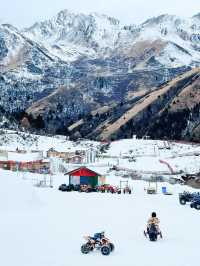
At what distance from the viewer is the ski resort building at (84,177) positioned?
226 ft

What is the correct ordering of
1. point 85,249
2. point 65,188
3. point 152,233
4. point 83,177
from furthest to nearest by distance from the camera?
point 83,177
point 65,188
point 152,233
point 85,249

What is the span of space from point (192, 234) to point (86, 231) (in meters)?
5.90

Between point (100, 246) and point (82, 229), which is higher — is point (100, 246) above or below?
below

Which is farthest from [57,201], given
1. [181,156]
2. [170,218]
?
[181,156]

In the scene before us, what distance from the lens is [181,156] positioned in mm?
119250

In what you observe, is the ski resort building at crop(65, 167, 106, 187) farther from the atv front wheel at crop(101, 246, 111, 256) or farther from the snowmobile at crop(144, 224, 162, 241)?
the atv front wheel at crop(101, 246, 111, 256)

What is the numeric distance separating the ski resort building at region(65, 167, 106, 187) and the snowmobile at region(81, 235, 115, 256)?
147ft

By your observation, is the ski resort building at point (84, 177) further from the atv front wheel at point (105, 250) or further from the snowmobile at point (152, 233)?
the atv front wheel at point (105, 250)

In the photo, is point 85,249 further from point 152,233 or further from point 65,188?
point 65,188

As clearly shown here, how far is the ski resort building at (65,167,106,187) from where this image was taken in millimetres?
69000

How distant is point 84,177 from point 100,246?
45.7m

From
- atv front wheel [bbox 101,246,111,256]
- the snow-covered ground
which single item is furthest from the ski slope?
atv front wheel [bbox 101,246,111,256]

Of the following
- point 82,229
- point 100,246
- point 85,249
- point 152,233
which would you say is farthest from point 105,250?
point 82,229

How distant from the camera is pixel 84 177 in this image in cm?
6944
